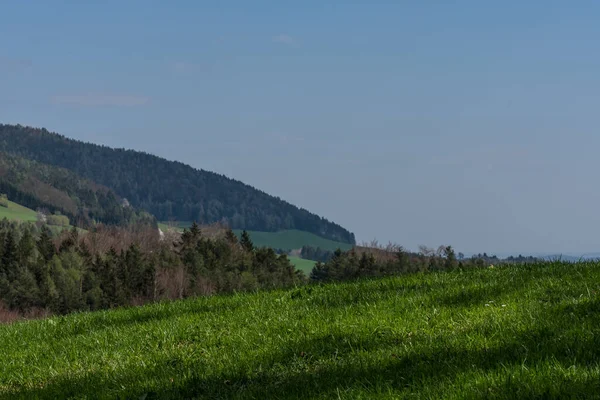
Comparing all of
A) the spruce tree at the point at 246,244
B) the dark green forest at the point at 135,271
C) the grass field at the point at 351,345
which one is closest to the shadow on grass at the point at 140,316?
the grass field at the point at 351,345

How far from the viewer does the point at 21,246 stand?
461ft

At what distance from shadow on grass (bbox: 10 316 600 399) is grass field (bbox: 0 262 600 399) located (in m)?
0.02

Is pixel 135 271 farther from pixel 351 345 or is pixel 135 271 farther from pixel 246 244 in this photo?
pixel 351 345

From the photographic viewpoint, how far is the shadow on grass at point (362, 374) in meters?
6.83

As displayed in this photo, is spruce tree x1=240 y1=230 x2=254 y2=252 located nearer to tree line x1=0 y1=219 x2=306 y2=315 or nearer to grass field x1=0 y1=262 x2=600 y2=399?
tree line x1=0 y1=219 x2=306 y2=315

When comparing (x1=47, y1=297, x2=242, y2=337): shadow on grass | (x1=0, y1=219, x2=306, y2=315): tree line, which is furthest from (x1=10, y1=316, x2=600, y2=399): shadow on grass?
(x1=0, y1=219, x2=306, y2=315): tree line

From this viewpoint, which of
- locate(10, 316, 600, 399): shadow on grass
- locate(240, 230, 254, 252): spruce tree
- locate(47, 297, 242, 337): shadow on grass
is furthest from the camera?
locate(240, 230, 254, 252): spruce tree

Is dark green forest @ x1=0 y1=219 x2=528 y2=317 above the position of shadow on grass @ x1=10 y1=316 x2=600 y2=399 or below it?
below

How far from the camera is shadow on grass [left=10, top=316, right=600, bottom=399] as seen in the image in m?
6.83

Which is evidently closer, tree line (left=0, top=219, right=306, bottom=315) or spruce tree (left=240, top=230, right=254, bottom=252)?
tree line (left=0, top=219, right=306, bottom=315)

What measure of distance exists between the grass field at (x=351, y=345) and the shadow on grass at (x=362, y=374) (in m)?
0.02

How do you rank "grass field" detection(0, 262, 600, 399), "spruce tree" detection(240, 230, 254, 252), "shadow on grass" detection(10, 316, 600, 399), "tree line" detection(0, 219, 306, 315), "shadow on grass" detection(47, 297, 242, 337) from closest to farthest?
"shadow on grass" detection(10, 316, 600, 399) → "grass field" detection(0, 262, 600, 399) → "shadow on grass" detection(47, 297, 242, 337) → "tree line" detection(0, 219, 306, 315) → "spruce tree" detection(240, 230, 254, 252)

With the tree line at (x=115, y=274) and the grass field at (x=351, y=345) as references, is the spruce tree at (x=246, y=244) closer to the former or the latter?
the tree line at (x=115, y=274)

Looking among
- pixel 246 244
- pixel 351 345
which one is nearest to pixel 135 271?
pixel 246 244
